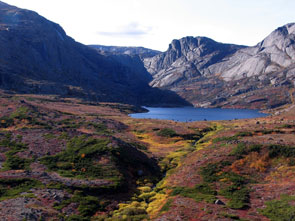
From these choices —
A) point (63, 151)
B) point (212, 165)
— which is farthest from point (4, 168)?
point (212, 165)

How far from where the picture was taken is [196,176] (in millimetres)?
48312

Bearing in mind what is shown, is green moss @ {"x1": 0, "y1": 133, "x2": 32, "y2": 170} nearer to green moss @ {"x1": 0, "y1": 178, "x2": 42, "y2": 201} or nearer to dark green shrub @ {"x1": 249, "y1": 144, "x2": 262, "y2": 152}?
green moss @ {"x1": 0, "y1": 178, "x2": 42, "y2": 201}

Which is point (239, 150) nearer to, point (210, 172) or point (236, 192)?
point (210, 172)

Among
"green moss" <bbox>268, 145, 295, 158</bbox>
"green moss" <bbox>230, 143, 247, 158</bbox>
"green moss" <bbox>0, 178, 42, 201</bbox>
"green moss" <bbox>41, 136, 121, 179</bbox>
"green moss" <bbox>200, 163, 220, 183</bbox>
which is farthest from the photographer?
"green moss" <bbox>230, 143, 247, 158</bbox>

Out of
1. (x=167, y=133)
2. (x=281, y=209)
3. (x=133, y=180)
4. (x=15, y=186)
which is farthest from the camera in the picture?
(x=167, y=133)

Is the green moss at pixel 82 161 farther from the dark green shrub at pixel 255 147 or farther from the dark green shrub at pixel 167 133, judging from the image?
the dark green shrub at pixel 167 133

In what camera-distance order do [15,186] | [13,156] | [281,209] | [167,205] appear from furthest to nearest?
[13,156], [15,186], [167,205], [281,209]

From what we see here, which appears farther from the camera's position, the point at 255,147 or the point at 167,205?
the point at 255,147

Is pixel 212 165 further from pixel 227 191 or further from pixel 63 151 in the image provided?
pixel 63 151

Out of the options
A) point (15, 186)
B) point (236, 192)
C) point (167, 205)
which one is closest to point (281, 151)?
point (236, 192)

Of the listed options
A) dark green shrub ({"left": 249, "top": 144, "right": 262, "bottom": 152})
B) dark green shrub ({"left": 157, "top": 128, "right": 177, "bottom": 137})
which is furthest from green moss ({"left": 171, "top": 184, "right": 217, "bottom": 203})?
dark green shrub ({"left": 157, "top": 128, "right": 177, "bottom": 137})

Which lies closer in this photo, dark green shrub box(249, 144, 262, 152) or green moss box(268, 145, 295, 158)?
green moss box(268, 145, 295, 158)

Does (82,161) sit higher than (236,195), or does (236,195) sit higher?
(236,195)

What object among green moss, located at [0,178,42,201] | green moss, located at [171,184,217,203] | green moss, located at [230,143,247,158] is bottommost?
green moss, located at [0,178,42,201]
